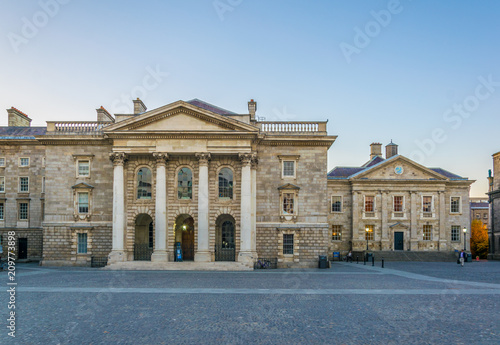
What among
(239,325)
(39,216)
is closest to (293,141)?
(239,325)

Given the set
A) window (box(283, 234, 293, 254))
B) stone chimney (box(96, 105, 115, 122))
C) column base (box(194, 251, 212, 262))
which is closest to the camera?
column base (box(194, 251, 212, 262))

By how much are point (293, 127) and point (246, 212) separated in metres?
8.35

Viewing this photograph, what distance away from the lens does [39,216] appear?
41.4 m

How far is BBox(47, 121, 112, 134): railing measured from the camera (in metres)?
34.3

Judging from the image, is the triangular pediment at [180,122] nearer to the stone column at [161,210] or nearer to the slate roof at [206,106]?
the stone column at [161,210]

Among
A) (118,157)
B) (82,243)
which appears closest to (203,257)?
(118,157)

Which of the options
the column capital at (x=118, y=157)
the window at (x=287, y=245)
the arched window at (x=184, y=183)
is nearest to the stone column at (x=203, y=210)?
the arched window at (x=184, y=183)

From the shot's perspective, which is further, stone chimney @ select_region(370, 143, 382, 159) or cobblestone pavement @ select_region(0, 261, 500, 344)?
stone chimney @ select_region(370, 143, 382, 159)

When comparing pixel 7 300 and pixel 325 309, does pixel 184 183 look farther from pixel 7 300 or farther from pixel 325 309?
pixel 325 309

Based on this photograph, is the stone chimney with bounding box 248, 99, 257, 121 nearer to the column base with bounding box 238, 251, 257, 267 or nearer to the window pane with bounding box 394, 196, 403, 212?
the column base with bounding box 238, 251, 257, 267

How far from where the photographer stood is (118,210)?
3186 cm

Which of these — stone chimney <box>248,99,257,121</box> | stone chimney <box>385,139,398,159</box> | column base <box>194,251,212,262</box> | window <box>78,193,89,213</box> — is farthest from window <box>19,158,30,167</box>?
stone chimney <box>385,139,398,159</box>

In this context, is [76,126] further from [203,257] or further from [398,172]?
[398,172]

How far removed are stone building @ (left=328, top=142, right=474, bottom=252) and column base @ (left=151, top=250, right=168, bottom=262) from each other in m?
23.4
